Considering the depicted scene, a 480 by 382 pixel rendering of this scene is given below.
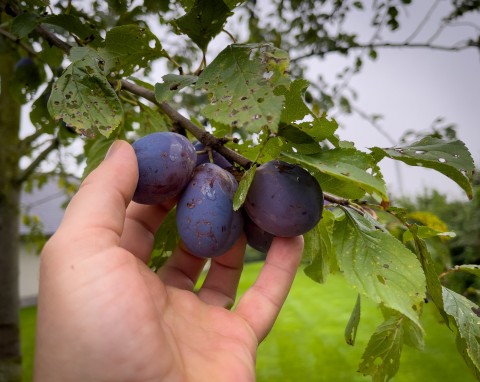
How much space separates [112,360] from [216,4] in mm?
545

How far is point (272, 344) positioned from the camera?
374 cm

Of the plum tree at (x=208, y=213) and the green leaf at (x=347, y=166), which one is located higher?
the green leaf at (x=347, y=166)

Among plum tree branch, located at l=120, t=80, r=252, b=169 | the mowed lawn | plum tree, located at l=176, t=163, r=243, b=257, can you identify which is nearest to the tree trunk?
the mowed lawn

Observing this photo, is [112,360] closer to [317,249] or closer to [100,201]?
[100,201]

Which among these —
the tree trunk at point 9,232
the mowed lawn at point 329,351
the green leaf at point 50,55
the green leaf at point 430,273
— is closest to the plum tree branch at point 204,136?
the green leaf at point 430,273

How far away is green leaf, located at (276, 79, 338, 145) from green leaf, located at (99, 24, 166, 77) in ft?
0.90

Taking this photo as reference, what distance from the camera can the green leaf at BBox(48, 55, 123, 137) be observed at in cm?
61

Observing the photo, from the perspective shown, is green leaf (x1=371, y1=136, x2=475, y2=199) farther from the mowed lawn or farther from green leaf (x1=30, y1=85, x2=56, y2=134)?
the mowed lawn

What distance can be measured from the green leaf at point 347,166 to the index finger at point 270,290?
0.24 m

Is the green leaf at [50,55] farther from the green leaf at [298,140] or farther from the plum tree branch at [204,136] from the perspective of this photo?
the green leaf at [298,140]

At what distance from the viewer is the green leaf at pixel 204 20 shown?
59 cm

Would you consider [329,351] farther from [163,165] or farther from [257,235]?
[163,165]

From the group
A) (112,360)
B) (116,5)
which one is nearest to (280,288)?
(112,360)

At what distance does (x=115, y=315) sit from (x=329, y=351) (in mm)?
3207
